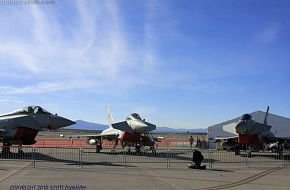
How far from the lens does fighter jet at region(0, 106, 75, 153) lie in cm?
2277

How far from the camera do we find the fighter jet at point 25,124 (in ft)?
74.7

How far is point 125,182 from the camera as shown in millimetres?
12586

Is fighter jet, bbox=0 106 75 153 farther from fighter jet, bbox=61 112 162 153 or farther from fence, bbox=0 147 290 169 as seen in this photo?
fighter jet, bbox=61 112 162 153

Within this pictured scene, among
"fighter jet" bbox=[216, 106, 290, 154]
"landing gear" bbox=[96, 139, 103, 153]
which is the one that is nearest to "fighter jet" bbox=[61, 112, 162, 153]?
"landing gear" bbox=[96, 139, 103, 153]

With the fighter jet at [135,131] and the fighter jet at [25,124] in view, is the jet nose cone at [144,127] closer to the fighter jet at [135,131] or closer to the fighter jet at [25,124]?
the fighter jet at [135,131]

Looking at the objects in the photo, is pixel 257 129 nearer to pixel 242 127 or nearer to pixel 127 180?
pixel 242 127

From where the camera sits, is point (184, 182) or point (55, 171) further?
point (55, 171)

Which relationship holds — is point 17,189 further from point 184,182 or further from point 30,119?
point 30,119

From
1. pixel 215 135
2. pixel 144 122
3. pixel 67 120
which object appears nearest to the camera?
pixel 67 120

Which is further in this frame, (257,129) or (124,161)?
(257,129)

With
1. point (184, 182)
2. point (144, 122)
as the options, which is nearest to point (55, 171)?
point (184, 182)

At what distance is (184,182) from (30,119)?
41.8ft

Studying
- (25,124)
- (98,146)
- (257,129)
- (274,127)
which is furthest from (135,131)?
(274,127)

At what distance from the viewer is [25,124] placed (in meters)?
23.1
